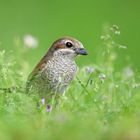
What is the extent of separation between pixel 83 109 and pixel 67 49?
1477 mm

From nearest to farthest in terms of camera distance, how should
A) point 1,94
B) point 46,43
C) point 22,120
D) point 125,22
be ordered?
point 22,120
point 1,94
point 46,43
point 125,22

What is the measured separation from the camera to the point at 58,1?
22.5 metres

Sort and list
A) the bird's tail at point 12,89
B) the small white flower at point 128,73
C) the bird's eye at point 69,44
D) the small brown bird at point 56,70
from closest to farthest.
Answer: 1. the bird's tail at point 12,89
2. the small brown bird at point 56,70
3. the bird's eye at point 69,44
4. the small white flower at point 128,73

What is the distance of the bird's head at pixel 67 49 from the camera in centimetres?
1030

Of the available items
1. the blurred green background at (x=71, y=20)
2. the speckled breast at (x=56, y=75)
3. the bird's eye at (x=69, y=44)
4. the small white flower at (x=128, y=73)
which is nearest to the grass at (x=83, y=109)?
the small white flower at (x=128, y=73)

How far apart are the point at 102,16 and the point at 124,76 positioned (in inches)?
403

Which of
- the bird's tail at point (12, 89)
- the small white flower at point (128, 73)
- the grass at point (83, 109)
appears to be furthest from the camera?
the small white flower at point (128, 73)

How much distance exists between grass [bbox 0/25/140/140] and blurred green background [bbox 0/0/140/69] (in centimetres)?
678

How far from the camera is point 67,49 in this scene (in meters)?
10.3

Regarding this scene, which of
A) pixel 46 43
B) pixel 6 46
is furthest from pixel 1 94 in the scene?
pixel 46 43

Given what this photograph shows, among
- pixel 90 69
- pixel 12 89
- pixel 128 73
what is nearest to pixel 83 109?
pixel 12 89

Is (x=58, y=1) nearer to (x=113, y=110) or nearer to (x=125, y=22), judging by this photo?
(x=125, y=22)

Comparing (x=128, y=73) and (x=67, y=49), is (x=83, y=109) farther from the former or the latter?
(x=128, y=73)

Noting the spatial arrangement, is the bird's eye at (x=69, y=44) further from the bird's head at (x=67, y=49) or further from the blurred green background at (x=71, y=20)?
the blurred green background at (x=71, y=20)
